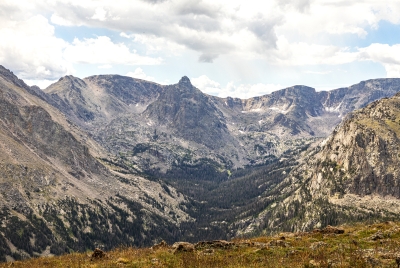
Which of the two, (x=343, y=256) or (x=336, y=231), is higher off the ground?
(x=343, y=256)

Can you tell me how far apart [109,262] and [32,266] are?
9.17 meters

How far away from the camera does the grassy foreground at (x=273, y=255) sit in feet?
89.7

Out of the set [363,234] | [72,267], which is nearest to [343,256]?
[363,234]

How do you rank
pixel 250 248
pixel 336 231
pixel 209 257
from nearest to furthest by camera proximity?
pixel 209 257, pixel 250 248, pixel 336 231

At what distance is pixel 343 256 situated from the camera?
28.5 meters

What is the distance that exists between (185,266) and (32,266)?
704 inches

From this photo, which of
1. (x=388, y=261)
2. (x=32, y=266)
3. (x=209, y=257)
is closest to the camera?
(x=388, y=261)

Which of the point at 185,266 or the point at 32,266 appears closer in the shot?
the point at 185,266

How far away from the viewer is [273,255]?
32.8 metres

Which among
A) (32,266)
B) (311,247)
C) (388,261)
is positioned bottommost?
(32,266)

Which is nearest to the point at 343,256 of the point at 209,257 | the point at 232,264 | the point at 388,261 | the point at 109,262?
the point at 388,261

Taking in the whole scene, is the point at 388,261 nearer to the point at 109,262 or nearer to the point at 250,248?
the point at 250,248

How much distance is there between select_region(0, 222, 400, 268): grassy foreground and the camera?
2733 centimetres

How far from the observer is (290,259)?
29.9 metres
